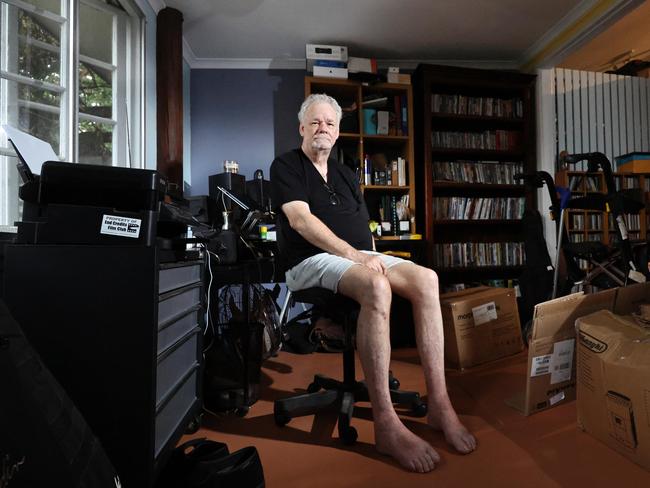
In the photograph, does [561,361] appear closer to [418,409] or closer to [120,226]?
[418,409]

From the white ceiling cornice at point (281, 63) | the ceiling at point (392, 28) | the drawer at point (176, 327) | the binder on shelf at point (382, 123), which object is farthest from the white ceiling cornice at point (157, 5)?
the drawer at point (176, 327)

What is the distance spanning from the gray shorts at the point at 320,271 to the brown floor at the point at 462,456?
529 mm

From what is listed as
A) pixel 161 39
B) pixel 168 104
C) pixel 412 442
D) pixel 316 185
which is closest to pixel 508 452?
pixel 412 442

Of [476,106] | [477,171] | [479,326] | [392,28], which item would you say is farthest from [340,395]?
[476,106]

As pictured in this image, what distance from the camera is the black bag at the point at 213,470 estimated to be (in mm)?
897

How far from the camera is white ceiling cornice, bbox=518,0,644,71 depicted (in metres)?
2.64

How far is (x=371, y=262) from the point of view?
1.36m

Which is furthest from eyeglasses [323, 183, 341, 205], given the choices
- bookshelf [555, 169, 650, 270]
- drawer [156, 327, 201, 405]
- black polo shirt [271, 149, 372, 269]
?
bookshelf [555, 169, 650, 270]

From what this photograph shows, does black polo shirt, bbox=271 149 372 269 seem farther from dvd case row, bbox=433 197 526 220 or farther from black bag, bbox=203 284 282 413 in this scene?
dvd case row, bbox=433 197 526 220

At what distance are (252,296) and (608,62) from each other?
14.5ft

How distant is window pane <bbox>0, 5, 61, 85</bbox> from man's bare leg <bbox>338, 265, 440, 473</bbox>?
1.67 metres

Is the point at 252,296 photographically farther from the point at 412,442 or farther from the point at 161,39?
the point at 161,39

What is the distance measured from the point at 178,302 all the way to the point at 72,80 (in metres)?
1.45

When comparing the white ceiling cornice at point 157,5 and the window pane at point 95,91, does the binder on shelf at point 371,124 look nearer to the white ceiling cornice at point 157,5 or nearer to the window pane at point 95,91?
the white ceiling cornice at point 157,5
